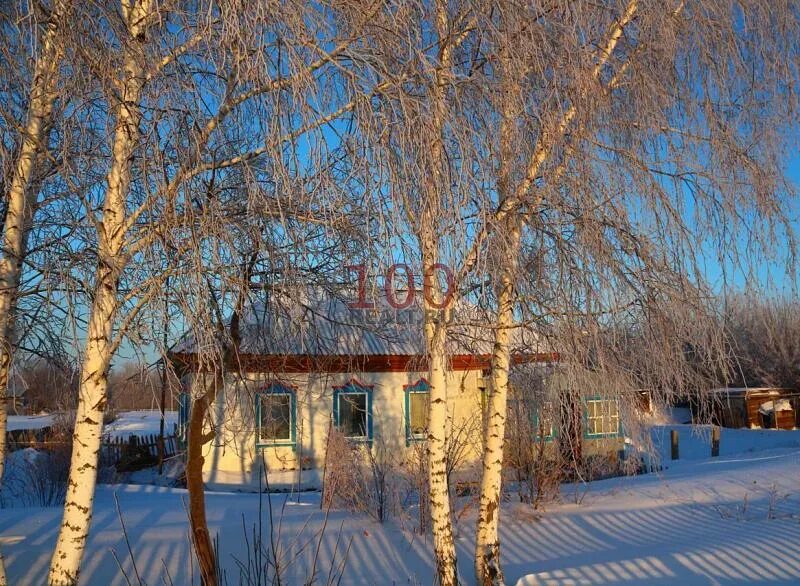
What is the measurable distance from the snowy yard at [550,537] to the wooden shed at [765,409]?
769 inches

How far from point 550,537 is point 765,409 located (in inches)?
1014

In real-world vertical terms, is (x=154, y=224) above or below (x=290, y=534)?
above

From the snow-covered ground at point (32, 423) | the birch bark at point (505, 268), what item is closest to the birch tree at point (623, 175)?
the birch bark at point (505, 268)

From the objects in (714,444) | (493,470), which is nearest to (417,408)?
(714,444)

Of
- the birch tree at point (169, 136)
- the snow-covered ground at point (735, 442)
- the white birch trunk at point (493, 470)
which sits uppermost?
the birch tree at point (169, 136)

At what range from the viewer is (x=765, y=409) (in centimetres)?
3175

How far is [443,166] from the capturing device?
381 cm

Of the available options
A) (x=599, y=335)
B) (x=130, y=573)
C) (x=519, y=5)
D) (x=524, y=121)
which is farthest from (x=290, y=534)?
(x=519, y=5)

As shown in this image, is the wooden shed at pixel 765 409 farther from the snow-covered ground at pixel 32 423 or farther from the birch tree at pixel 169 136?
the birch tree at pixel 169 136

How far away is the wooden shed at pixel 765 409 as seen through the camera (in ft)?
103

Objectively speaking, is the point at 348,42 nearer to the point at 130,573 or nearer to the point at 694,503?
the point at 130,573

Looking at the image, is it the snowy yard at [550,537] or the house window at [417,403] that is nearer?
the snowy yard at [550,537]

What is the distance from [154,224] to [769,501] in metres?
10.8

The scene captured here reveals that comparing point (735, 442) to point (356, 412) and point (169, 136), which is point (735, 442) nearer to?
point (356, 412)
